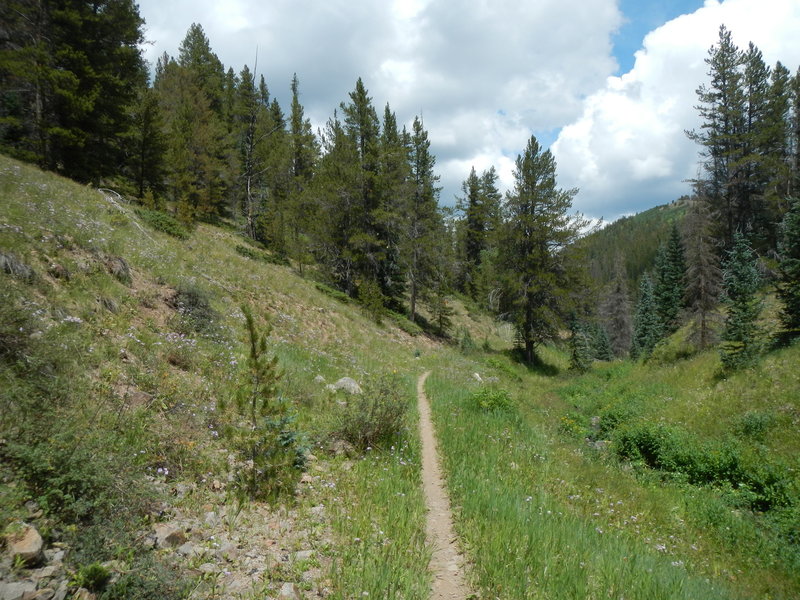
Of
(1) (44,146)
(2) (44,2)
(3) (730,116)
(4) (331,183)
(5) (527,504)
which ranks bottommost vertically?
(5) (527,504)

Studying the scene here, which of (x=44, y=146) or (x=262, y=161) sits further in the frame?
(x=262, y=161)

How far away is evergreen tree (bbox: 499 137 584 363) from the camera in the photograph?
88.3 ft

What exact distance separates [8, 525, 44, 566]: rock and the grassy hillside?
76 millimetres

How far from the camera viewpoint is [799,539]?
678 cm

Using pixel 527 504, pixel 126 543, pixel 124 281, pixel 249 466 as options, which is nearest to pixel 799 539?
pixel 527 504

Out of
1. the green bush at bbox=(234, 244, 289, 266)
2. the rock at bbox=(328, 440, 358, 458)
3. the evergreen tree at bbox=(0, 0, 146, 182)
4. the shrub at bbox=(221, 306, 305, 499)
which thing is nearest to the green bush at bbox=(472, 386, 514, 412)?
the rock at bbox=(328, 440, 358, 458)

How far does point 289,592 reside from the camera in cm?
336

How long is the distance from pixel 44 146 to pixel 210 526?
863 inches

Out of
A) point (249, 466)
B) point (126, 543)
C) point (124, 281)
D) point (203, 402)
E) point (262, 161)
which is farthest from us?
point (262, 161)

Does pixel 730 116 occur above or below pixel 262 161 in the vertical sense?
below

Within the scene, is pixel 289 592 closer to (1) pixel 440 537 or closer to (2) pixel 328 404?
(1) pixel 440 537

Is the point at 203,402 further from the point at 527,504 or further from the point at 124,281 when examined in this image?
the point at 527,504

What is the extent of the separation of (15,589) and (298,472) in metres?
3.09

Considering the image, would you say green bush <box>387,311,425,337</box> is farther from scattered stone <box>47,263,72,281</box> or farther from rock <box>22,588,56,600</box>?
rock <box>22,588,56,600</box>
